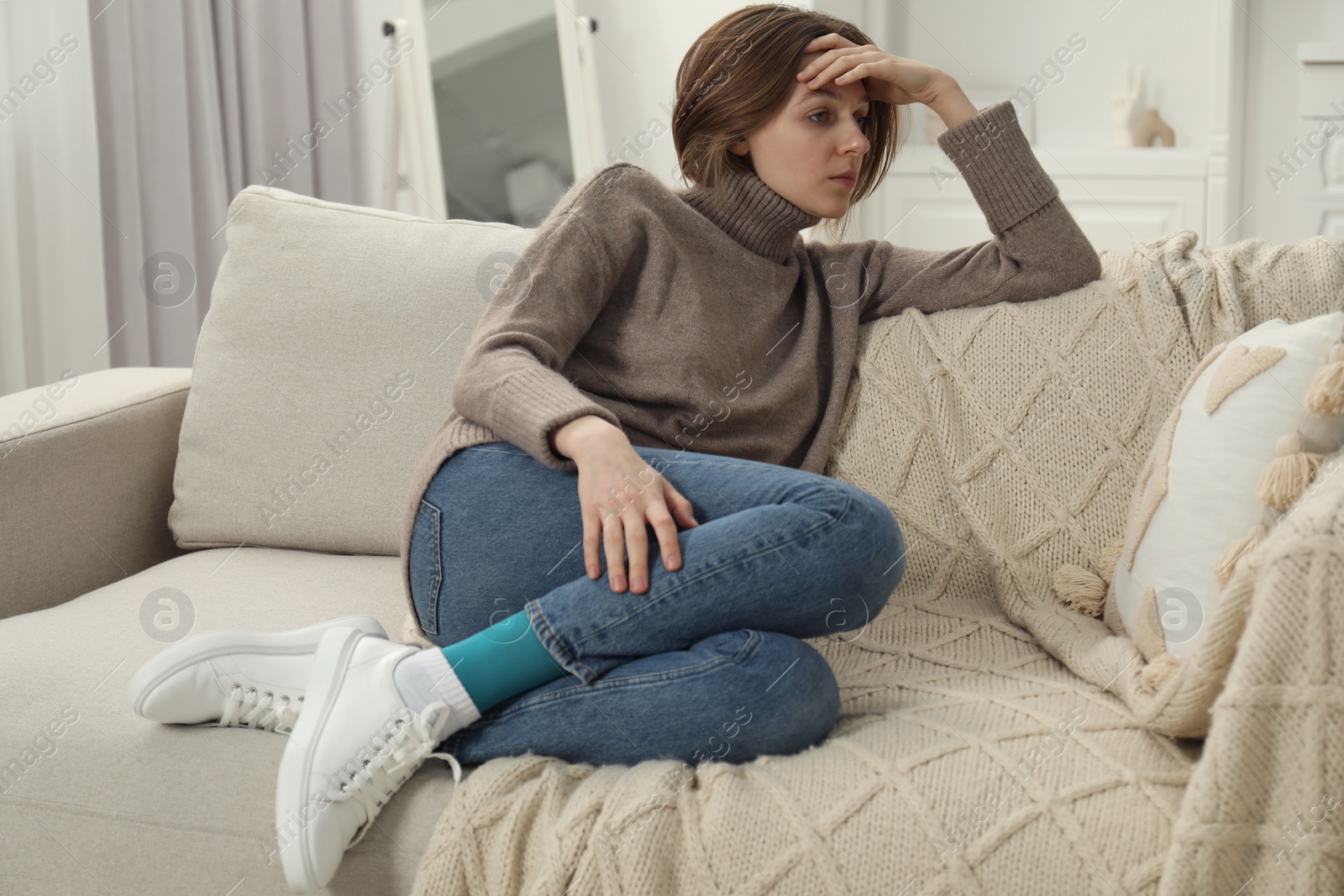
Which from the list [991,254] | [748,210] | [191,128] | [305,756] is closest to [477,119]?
[191,128]

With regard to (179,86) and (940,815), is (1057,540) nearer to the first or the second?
(940,815)

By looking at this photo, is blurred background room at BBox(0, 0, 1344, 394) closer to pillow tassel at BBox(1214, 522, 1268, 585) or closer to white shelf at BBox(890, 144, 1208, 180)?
white shelf at BBox(890, 144, 1208, 180)

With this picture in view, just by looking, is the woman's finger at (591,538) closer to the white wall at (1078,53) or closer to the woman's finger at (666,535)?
the woman's finger at (666,535)

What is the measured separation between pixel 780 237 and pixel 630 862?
0.78 m

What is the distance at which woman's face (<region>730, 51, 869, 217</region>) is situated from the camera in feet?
4.17

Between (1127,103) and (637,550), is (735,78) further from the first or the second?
(1127,103)

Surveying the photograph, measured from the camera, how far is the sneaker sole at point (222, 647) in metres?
0.95

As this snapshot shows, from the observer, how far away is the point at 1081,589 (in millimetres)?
1172

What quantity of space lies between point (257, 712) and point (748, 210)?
0.76 m

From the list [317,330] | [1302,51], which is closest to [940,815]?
[317,330]

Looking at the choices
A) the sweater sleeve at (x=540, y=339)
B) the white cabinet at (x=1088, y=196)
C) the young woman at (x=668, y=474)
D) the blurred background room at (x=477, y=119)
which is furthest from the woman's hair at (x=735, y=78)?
the white cabinet at (x=1088, y=196)

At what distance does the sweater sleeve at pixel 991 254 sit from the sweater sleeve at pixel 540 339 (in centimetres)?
35

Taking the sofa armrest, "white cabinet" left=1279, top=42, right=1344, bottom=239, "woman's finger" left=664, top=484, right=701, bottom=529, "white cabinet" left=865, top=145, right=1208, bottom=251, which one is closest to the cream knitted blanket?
"woman's finger" left=664, top=484, right=701, bottom=529

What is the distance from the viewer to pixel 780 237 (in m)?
1.33
